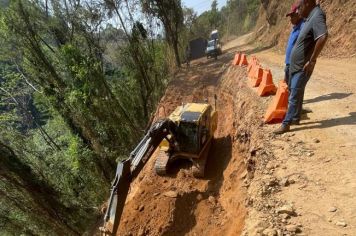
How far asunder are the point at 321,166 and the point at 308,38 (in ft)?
7.11

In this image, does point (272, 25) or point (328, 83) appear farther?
point (272, 25)

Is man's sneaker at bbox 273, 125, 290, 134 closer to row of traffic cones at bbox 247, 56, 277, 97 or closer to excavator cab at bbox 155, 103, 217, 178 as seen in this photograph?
excavator cab at bbox 155, 103, 217, 178

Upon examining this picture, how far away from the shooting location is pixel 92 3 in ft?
72.4

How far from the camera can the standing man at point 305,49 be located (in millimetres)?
5543

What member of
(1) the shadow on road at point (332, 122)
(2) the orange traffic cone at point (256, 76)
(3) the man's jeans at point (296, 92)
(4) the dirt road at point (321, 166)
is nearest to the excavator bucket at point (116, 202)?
(4) the dirt road at point (321, 166)

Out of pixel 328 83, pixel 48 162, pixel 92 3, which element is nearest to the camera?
→ pixel 328 83

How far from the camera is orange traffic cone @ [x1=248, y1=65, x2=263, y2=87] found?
10633mm

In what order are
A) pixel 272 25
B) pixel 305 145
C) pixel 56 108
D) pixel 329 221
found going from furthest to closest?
1. pixel 272 25
2. pixel 56 108
3. pixel 305 145
4. pixel 329 221

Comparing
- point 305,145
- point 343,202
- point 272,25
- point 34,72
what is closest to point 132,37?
point 34,72

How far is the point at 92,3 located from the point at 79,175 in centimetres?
1100

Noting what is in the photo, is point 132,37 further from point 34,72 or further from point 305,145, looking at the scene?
point 305,145

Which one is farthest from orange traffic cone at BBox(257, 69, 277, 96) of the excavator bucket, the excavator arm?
the excavator bucket

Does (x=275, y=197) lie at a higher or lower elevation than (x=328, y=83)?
lower

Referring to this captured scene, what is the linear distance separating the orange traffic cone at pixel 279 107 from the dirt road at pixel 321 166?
25 cm
